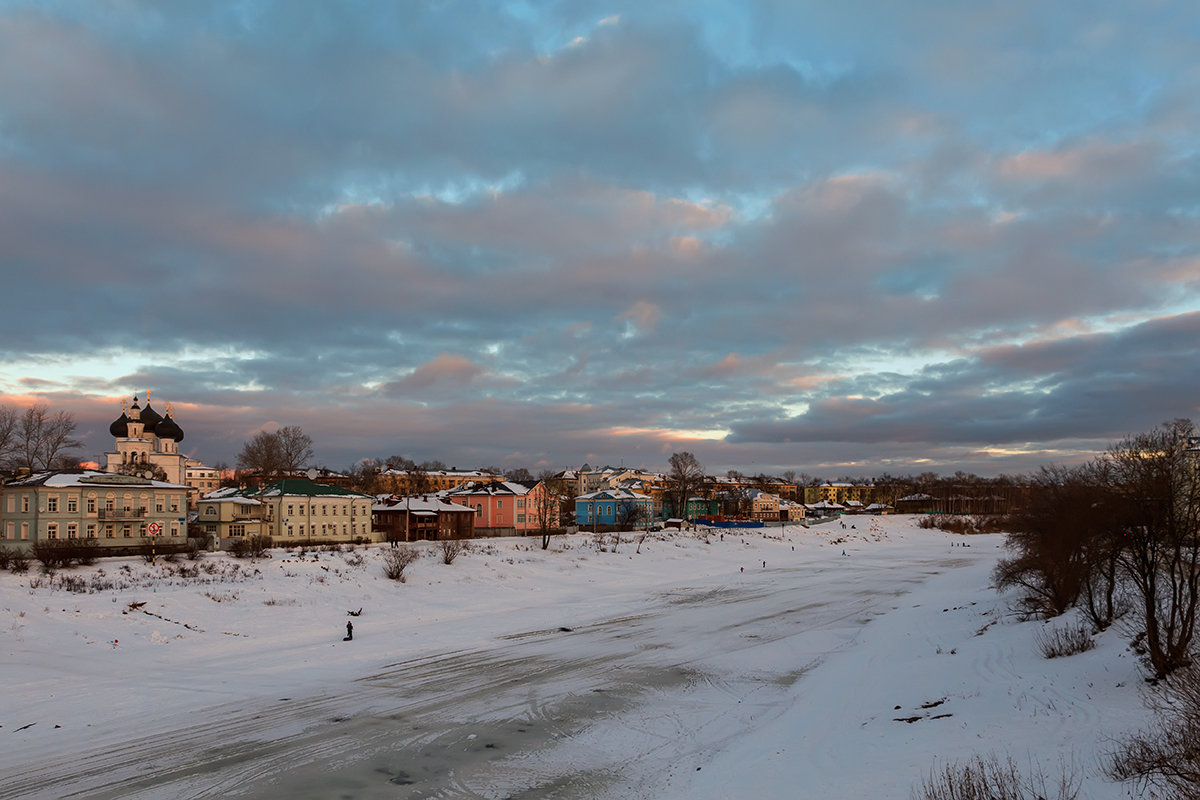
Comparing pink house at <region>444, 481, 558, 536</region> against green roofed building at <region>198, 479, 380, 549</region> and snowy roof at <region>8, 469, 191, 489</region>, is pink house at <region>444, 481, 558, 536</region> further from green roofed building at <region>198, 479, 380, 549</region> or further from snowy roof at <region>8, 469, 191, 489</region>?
snowy roof at <region>8, 469, 191, 489</region>

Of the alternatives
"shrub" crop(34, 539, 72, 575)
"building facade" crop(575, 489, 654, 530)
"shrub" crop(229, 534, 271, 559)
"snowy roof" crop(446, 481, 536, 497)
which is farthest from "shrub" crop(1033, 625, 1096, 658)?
"building facade" crop(575, 489, 654, 530)

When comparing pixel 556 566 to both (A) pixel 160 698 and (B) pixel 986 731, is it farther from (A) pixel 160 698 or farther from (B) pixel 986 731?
(B) pixel 986 731

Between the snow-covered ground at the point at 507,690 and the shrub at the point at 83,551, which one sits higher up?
the shrub at the point at 83,551

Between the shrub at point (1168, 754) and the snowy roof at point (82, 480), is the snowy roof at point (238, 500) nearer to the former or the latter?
the snowy roof at point (82, 480)

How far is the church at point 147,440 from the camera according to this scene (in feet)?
345

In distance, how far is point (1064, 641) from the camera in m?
20.8

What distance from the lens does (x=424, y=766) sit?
1664cm

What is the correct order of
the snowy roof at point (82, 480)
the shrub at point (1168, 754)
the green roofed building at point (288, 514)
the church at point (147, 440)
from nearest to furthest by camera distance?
the shrub at point (1168, 754)
the snowy roof at point (82, 480)
the green roofed building at point (288, 514)
the church at point (147, 440)

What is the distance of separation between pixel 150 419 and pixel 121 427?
386 centimetres

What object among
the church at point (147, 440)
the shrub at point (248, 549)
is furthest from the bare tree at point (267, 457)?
the shrub at point (248, 549)

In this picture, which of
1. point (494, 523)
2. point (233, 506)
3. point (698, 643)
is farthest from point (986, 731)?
point (494, 523)

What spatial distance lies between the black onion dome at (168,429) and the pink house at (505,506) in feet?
151

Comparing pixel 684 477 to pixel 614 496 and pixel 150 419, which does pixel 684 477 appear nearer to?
pixel 614 496

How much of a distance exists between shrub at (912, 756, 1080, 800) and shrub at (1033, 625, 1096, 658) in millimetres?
9211
